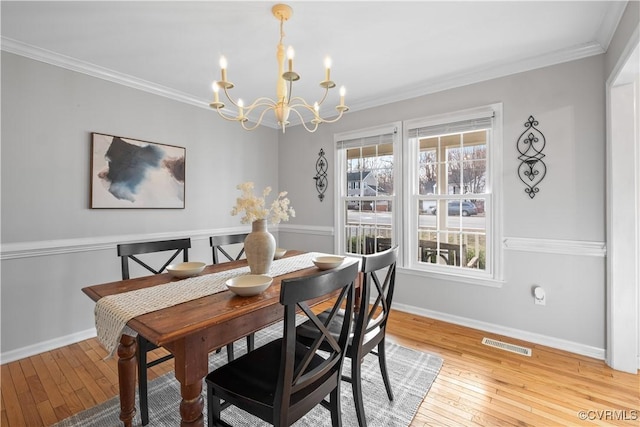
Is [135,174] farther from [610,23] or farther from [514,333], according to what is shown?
[610,23]

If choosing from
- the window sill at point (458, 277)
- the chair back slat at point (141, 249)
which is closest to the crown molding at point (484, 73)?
the window sill at point (458, 277)

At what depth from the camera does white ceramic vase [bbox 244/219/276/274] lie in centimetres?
180

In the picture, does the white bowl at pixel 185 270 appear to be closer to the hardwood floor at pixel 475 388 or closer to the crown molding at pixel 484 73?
the hardwood floor at pixel 475 388

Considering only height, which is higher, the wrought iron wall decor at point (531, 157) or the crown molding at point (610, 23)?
the crown molding at point (610, 23)

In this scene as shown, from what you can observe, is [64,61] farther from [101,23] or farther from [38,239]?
[38,239]

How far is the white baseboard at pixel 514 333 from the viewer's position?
2.49m

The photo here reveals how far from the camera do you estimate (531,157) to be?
105 inches

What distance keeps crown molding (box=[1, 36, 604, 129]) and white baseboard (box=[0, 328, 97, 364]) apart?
2349 millimetres

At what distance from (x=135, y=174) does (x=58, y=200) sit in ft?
2.13

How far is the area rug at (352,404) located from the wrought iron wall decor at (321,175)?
229cm

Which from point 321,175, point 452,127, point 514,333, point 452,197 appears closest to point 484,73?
point 452,127

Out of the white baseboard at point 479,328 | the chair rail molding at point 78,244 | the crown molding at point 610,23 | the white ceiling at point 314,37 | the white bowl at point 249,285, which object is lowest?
the white baseboard at point 479,328

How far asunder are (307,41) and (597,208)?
8.63ft

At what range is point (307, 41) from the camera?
2346mm
